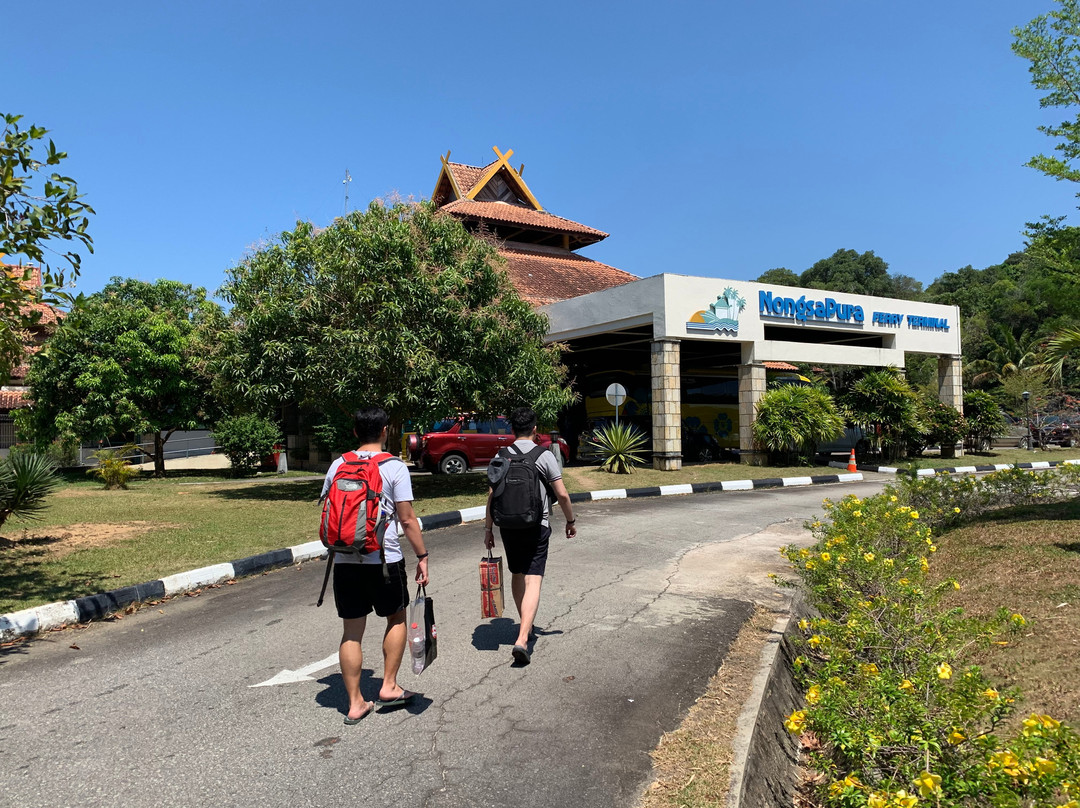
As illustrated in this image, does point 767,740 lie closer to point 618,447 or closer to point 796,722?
point 796,722

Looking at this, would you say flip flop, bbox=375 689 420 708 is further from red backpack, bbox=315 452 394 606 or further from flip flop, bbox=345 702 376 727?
red backpack, bbox=315 452 394 606

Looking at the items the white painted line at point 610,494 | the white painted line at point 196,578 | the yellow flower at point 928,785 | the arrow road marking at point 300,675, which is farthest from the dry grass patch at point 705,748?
the white painted line at point 610,494

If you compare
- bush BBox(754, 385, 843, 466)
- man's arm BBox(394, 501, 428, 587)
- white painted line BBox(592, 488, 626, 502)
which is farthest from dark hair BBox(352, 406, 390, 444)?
bush BBox(754, 385, 843, 466)

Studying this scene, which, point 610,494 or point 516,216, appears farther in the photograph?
point 516,216

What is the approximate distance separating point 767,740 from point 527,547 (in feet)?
6.57

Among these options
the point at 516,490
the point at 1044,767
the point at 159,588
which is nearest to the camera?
the point at 1044,767

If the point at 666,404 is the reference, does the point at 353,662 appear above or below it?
below

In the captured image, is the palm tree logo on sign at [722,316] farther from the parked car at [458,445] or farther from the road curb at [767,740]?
the road curb at [767,740]

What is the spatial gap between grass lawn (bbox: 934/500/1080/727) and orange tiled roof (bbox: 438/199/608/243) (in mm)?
23774

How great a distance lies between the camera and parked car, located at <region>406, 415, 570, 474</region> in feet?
67.5

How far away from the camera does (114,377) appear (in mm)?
21547

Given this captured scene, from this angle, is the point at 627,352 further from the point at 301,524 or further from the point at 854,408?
the point at 301,524

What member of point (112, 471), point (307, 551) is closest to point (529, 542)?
point (307, 551)

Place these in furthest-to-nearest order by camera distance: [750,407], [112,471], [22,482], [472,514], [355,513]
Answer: [750,407] < [112,471] < [472,514] < [22,482] < [355,513]
